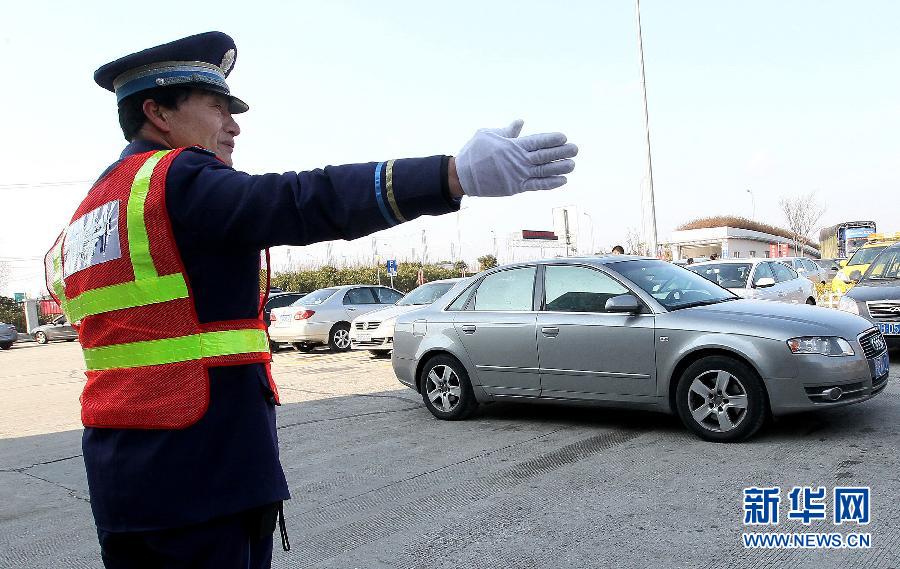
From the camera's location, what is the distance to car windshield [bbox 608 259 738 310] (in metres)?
6.47

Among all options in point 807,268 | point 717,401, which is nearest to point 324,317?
point 717,401

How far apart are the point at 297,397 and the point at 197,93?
8.18 meters

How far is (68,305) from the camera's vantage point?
2.06 metres

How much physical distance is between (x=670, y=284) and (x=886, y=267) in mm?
5473

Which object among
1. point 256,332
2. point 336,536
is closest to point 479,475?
point 336,536

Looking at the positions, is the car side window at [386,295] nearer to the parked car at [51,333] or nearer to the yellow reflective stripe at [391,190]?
the yellow reflective stripe at [391,190]

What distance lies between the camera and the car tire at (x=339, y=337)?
17094 millimetres

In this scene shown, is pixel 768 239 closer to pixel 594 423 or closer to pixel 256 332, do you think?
pixel 594 423

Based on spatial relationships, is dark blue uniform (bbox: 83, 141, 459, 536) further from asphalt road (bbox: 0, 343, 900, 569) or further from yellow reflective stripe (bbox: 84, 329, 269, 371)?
asphalt road (bbox: 0, 343, 900, 569)

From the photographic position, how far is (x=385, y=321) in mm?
14273

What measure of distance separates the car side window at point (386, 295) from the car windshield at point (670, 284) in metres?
11.4

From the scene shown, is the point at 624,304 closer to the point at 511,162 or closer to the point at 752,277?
the point at 511,162

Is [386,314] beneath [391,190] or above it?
beneath

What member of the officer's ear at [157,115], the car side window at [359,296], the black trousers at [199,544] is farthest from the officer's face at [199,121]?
the car side window at [359,296]
